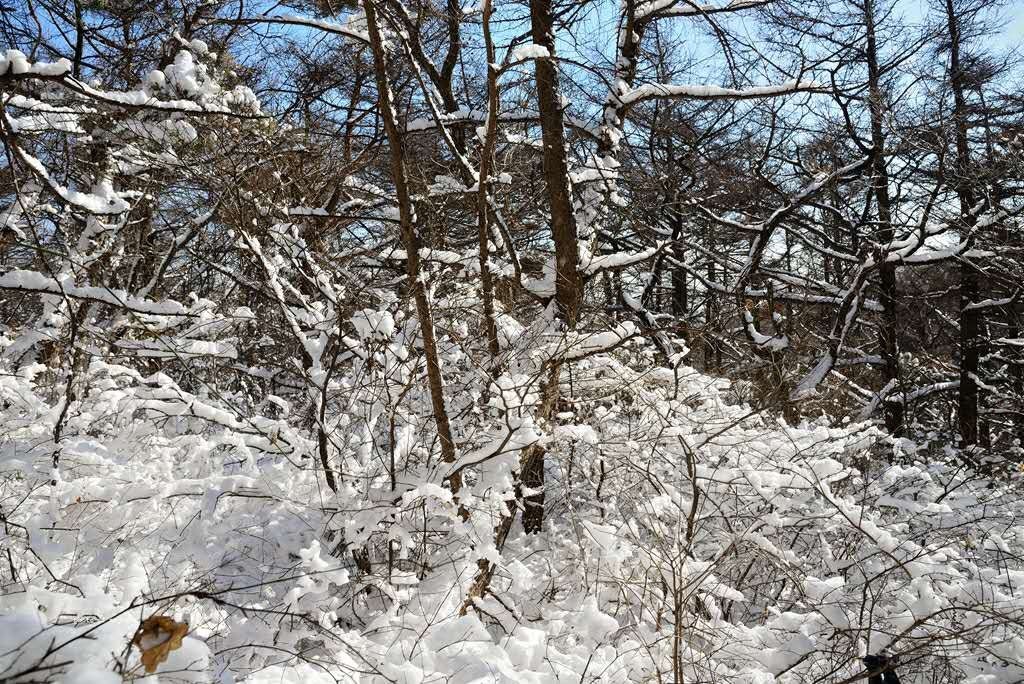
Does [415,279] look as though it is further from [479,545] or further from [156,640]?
[156,640]

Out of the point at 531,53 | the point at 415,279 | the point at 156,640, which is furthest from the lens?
the point at 531,53

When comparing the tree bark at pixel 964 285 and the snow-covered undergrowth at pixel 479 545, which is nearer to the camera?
the snow-covered undergrowth at pixel 479 545

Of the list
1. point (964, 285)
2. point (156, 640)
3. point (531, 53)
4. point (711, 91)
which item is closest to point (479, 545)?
point (156, 640)

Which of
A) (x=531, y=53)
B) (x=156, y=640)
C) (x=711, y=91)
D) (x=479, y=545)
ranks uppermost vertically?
(x=711, y=91)

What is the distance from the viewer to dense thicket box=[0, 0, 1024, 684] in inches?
99.3

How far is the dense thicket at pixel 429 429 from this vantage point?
8.27 feet

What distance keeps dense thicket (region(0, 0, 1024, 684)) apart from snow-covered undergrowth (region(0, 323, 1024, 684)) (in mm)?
24

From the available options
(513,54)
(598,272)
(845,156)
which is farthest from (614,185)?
(845,156)

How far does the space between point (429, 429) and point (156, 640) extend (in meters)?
2.18

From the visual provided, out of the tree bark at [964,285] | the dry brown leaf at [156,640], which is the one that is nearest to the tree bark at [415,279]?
the dry brown leaf at [156,640]

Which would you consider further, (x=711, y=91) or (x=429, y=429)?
(x=711, y=91)

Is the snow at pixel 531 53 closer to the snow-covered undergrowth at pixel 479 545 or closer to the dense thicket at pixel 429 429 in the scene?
the dense thicket at pixel 429 429

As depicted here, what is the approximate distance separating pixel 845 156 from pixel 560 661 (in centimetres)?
919

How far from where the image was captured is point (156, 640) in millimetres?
1400
